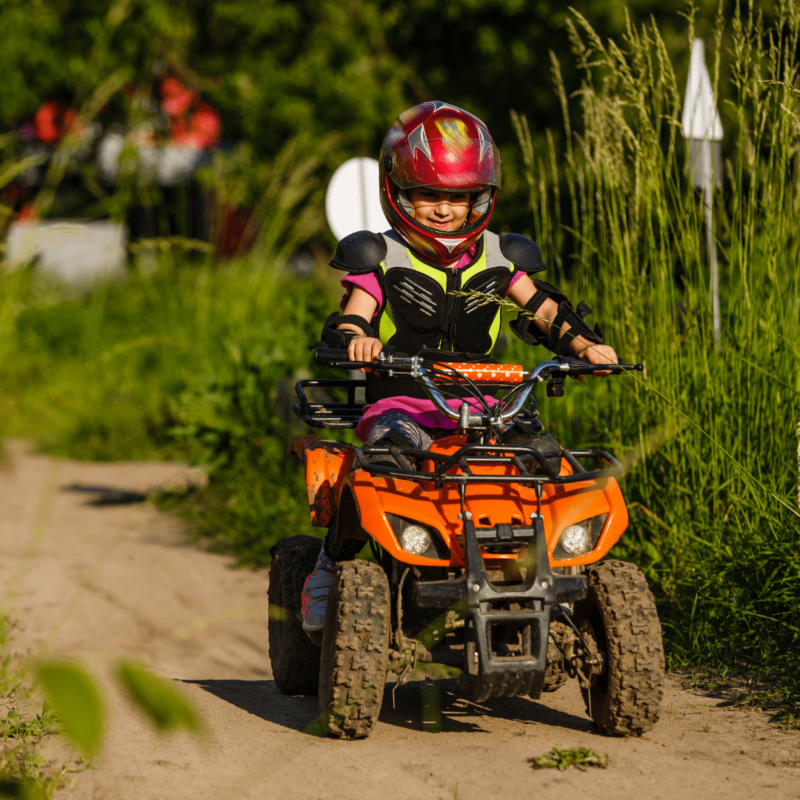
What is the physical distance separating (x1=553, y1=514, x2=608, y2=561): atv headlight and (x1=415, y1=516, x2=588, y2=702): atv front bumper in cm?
13

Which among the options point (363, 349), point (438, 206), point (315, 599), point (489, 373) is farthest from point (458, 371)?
point (315, 599)

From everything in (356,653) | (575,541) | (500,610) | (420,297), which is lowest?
(356,653)

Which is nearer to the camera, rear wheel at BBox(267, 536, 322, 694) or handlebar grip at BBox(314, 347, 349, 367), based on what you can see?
handlebar grip at BBox(314, 347, 349, 367)

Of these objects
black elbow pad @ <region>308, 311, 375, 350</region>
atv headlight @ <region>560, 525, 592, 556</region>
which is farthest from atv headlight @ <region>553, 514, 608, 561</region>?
black elbow pad @ <region>308, 311, 375, 350</region>

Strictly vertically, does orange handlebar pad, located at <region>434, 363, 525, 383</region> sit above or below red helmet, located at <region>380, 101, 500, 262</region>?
below

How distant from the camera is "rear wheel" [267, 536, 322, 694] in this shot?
3291 millimetres

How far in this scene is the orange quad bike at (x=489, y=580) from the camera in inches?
98.3

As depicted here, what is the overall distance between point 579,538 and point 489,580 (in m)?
0.30

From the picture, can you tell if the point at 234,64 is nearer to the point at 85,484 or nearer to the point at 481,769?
the point at 85,484

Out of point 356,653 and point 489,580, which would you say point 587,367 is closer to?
point 489,580

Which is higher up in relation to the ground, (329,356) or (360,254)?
(360,254)

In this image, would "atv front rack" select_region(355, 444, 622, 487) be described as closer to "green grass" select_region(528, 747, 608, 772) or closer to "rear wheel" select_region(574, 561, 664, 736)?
"rear wheel" select_region(574, 561, 664, 736)

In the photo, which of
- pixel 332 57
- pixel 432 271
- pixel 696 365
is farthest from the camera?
pixel 332 57

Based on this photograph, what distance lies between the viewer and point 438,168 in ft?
10.3
